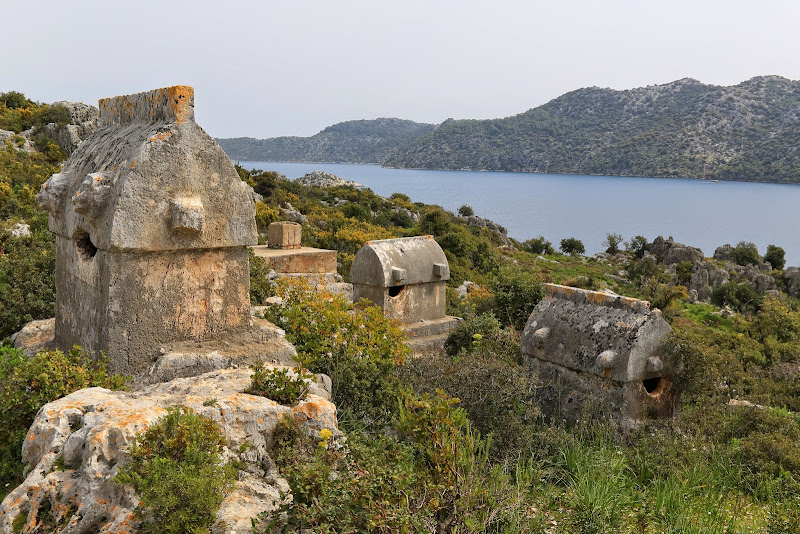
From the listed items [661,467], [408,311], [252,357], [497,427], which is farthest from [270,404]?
[408,311]

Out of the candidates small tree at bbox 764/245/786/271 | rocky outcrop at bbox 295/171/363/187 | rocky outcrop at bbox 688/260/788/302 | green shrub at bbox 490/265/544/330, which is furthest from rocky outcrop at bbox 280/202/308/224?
small tree at bbox 764/245/786/271

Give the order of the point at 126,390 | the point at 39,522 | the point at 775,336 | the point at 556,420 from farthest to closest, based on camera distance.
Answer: the point at 775,336
the point at 556,420
the point at 126,390
the point at 39,522

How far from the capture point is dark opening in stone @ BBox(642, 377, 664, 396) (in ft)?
25.4

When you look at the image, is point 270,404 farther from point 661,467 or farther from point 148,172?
point 661,467

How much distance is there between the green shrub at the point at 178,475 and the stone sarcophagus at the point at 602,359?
4788 mm

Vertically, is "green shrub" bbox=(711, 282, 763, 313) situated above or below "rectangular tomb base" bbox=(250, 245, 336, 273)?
below

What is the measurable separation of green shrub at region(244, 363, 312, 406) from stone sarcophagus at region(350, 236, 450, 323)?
8.63 meters

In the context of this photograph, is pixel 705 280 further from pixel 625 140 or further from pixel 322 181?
pixel 625 140

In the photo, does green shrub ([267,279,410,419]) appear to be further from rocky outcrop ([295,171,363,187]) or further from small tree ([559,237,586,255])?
small tree ([559,237,586,255])

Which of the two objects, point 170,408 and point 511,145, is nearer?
point 170,408

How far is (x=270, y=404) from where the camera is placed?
3666mm

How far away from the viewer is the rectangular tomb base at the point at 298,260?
12781 mm

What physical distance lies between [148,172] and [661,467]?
4932 millimetres

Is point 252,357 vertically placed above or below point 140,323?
below
